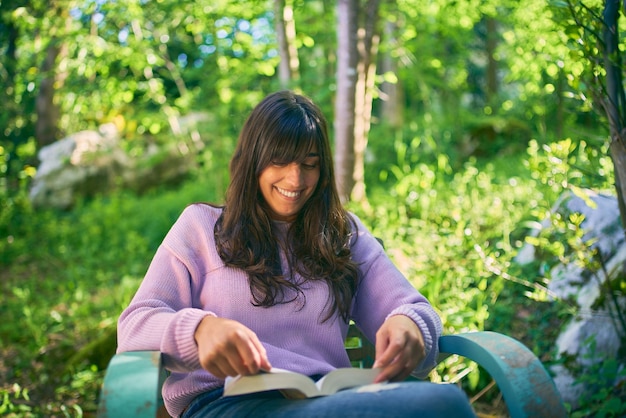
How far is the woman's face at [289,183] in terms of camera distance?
193 cm

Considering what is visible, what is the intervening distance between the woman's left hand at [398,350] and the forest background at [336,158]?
3.21ft

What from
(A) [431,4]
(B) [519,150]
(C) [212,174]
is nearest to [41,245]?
(C) [212,174]

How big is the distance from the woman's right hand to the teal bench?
0.12m

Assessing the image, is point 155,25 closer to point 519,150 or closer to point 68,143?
point 68,143

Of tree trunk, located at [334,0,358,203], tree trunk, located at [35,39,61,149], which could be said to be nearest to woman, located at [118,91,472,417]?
tree trunk, located at [334,0,358,203]

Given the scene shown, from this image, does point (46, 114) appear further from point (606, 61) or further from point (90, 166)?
point (606, 61)

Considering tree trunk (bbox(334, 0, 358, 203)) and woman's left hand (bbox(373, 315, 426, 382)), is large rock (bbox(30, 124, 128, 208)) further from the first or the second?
woman's left hand (bbox(373, 315, 426, 382))

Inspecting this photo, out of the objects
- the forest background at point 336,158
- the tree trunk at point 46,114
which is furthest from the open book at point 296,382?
the tree trunk at point 46,114

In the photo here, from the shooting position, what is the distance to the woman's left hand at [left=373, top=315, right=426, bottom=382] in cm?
163

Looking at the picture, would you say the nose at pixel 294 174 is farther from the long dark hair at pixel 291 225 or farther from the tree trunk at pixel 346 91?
the tree trunk at pixel 346 91

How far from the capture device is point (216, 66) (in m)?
5.89

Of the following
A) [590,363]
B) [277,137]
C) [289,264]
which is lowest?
[590,363]

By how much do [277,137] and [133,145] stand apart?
21.0 feet

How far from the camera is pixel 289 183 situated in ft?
6.36
